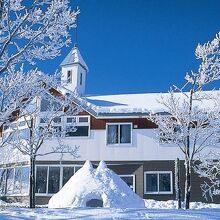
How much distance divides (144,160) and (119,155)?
1.65 m

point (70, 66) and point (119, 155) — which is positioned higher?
point (70, 66)

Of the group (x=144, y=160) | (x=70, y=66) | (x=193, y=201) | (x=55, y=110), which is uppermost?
(x=70, y=66)

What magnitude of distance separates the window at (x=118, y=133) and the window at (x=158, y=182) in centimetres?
268

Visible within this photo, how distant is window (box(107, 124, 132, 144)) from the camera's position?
89.9 feet

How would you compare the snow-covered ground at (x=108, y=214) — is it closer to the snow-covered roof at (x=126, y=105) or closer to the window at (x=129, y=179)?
the snow-covered roof at (x=126, y=105)

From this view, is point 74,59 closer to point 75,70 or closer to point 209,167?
point 75,70

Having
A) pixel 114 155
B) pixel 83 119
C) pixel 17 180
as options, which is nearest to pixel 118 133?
pixel 114 155

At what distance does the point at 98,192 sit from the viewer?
19.1 m

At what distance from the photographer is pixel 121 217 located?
9.33m

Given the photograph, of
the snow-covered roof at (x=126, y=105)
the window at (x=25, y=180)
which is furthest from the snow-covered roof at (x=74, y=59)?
the window at (x=25, y=180)

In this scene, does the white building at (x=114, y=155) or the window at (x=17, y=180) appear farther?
the window at (x=17, y=180)

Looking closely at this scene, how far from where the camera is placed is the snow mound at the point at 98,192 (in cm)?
1850

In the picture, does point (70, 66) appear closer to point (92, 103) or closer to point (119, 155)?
point (92, 103)

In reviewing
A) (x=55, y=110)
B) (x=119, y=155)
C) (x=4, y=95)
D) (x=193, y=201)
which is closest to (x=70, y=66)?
(x=119, y=155)
